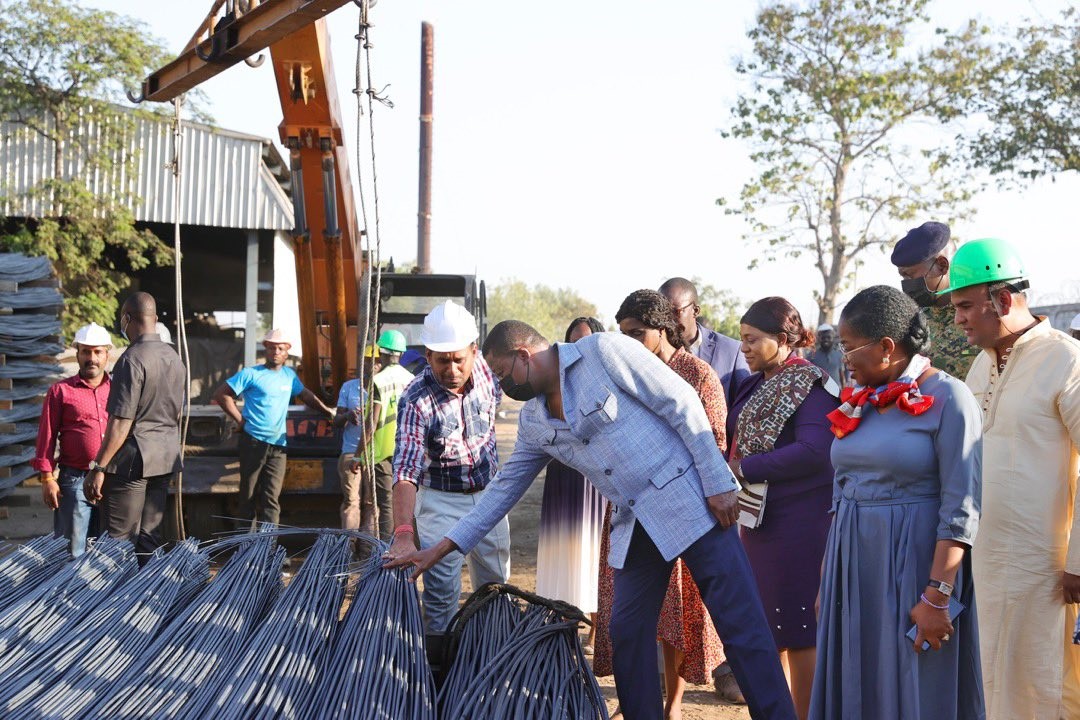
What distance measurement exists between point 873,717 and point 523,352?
4.74 ft

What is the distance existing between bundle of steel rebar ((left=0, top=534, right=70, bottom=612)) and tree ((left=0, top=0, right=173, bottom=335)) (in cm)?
1224

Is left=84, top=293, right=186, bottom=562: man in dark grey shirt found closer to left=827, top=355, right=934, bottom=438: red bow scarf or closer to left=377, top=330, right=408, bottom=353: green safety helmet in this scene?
left=377, top=330, right=408, bottom=353: green safety helmet

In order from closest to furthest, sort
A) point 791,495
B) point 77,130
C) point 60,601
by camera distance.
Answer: point 60,601 < point 791,495 < point 77,130

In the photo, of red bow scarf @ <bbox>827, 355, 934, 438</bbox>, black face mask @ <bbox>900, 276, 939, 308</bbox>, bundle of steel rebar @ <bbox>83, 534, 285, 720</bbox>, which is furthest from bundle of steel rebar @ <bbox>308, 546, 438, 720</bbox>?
black face mask @ <bbox>900, 276, 939, 308</bbox>

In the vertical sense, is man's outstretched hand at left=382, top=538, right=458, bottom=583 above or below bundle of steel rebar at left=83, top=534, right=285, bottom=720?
above

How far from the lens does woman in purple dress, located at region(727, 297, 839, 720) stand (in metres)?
3.55

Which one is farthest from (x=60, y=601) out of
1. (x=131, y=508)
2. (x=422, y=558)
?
(x=131, y=508)

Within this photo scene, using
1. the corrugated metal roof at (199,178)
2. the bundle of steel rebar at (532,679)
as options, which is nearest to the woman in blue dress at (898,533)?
the bundle of steel rebar at (532,679)

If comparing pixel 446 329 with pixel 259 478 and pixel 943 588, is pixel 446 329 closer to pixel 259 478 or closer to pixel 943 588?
pixel 943 588

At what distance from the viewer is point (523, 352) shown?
3.11m

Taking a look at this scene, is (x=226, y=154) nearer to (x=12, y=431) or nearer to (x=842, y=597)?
(x=12, y=431)

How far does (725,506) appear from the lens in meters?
3.07

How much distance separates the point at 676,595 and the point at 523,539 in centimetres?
462

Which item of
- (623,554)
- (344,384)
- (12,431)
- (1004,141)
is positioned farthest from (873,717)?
(1004,141)
